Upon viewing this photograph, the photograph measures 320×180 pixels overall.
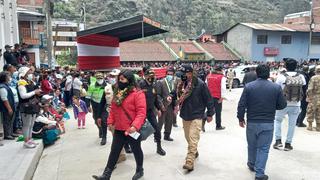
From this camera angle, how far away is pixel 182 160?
658 cm

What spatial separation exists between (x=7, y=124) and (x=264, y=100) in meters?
5.51

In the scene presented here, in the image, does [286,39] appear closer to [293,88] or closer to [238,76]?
[238,76]

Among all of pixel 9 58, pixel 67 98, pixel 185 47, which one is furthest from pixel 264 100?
pixel 185 47

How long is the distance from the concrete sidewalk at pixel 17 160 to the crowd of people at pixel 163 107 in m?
0.26

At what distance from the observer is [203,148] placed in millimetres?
7473

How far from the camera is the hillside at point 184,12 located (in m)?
73.9

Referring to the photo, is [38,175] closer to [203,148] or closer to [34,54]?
[203,148]

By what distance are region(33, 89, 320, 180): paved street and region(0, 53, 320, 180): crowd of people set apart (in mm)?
227

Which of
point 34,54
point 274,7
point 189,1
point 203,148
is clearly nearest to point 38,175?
point 203,148

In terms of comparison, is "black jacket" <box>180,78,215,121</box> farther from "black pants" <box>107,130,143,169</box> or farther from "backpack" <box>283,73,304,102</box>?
"backpack" <box>283,73,304,102</box>

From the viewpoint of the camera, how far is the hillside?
242 ft

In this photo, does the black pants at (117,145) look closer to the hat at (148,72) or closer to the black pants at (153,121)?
the black pants at (153,121)

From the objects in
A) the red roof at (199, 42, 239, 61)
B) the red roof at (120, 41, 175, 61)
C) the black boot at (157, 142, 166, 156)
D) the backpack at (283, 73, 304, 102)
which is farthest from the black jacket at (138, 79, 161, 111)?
the red roof at (199, 42, 239, 61)

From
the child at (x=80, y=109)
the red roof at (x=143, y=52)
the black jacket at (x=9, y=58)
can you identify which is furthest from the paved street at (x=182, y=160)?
the red roof at (x=143, y=52)
